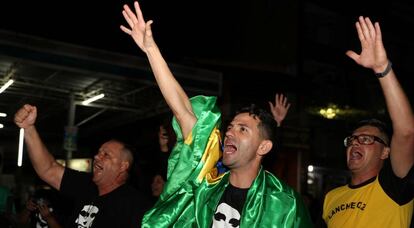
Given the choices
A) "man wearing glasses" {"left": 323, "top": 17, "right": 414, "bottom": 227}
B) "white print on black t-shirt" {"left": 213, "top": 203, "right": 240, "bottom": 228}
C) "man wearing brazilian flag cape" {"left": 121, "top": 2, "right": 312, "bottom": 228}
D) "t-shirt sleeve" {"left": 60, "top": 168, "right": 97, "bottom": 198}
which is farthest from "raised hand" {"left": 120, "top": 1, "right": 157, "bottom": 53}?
"t-shirt sleeve" {"left": 60, "top": 168, "right": 97, "bottom": 198}

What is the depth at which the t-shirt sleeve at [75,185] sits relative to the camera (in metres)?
3.64

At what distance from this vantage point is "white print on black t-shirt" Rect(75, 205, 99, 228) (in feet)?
10.9

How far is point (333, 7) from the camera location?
18.3 metres

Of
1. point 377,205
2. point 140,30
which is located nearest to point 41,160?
point 140,30

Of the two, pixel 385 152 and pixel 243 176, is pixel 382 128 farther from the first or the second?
pixel 243 176

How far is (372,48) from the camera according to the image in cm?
250

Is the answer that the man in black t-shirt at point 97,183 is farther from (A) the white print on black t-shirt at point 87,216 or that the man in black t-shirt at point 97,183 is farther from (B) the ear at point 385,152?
(B) the ear at point 385,152

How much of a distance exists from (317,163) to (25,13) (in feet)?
32.8

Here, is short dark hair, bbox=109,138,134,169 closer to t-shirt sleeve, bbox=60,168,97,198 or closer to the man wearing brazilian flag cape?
t-shirt sleeve, bbox=60,168,97,198

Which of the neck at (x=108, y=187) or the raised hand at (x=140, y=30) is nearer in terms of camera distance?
the raised hand at (x=140, y=30)

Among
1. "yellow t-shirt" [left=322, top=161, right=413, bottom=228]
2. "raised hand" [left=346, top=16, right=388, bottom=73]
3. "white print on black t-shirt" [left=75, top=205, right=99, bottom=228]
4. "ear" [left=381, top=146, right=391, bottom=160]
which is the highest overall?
"raised hand" [left=346, top=16, right=388, bottom=73]

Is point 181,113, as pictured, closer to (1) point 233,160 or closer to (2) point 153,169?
(1) point 233,160

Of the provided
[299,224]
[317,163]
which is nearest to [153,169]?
[299,224]

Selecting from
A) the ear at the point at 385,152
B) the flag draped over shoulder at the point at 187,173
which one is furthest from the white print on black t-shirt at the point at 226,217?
the ear at the point at 385,152
